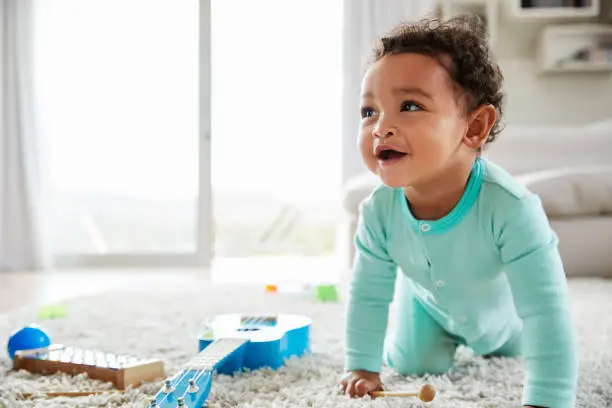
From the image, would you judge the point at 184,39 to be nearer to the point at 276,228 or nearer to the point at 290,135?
the point at 290,135

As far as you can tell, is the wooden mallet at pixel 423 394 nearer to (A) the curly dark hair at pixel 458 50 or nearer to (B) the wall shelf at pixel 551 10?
(A) the curly dark hair at pixel 458 50

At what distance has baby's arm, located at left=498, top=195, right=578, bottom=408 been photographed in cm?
91

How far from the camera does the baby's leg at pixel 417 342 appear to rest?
1194 millimetres

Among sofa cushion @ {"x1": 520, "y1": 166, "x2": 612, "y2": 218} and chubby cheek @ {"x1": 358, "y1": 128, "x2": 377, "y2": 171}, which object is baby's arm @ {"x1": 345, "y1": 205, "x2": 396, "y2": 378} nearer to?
chubby cheek @ {"x1": 358, "y1": 128, "x2": 377, "y2": 171}

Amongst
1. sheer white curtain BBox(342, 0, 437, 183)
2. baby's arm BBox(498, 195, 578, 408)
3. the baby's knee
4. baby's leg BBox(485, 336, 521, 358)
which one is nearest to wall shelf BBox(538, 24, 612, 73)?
sheer white curtain BBox(342, 0, 437, 183)

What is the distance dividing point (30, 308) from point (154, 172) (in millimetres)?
1880

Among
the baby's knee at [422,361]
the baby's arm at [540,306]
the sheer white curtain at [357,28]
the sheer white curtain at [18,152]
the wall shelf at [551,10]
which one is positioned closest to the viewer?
the baby's arm at [540,306]

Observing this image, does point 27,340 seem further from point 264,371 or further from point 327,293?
point 327,293

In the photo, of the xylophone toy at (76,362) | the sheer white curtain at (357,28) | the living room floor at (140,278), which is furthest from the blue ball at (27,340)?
the sheer white curtain at (357,28)

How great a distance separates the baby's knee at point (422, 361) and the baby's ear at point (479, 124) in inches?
14.7

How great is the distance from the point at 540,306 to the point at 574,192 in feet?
5.23

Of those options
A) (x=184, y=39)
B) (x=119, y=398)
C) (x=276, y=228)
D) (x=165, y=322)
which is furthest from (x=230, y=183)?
(x=119, y=398)

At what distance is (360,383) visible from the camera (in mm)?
1073

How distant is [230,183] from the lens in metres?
4.99
